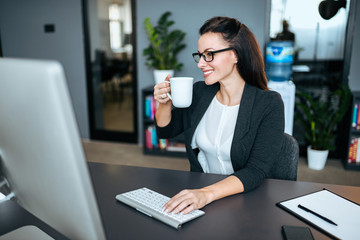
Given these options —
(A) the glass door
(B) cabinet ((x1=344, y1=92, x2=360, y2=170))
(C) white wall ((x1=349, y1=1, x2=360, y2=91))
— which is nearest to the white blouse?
(B) cabinet ((x1=344, y1=92, x2=360, y2=170))

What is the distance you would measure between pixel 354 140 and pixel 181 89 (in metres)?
2.78

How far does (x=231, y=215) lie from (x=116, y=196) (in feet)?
1.23

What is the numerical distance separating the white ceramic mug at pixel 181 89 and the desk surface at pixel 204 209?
28 centimetres

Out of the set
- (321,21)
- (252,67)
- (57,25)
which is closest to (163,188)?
(252,67)

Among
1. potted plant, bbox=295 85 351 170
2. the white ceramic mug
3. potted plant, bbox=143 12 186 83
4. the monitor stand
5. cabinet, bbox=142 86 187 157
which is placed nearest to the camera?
the monitor stand

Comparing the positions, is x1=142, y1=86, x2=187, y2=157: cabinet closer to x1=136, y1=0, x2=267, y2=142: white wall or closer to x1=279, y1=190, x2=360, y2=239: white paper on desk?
x1=136, y1=0, x2=267, y2=142: white wall

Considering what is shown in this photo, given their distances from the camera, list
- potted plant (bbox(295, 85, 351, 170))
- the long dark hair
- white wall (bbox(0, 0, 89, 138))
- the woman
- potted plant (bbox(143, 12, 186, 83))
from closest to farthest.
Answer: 1. the woman
2. the long dark hair
3. potted plant (bbox(295, 85, 351, 170))
4. potted plant (bbox(143, 12, 186, 83))
5. white wall (bbox(0, 0, 89, 138))

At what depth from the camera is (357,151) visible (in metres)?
3.31

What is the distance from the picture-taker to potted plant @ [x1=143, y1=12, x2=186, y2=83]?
11.4ft

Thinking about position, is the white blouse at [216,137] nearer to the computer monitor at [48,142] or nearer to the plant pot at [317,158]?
the computer monitor at [48,142]

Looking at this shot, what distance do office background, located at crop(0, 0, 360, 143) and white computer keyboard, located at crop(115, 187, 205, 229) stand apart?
286 centimetres

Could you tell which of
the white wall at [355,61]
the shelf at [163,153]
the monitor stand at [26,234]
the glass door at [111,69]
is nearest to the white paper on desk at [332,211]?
the monitor stand at [26,234]

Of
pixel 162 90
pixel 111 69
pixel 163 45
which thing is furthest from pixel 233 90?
pixel 111 69

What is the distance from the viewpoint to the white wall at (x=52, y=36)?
4.12 metres
